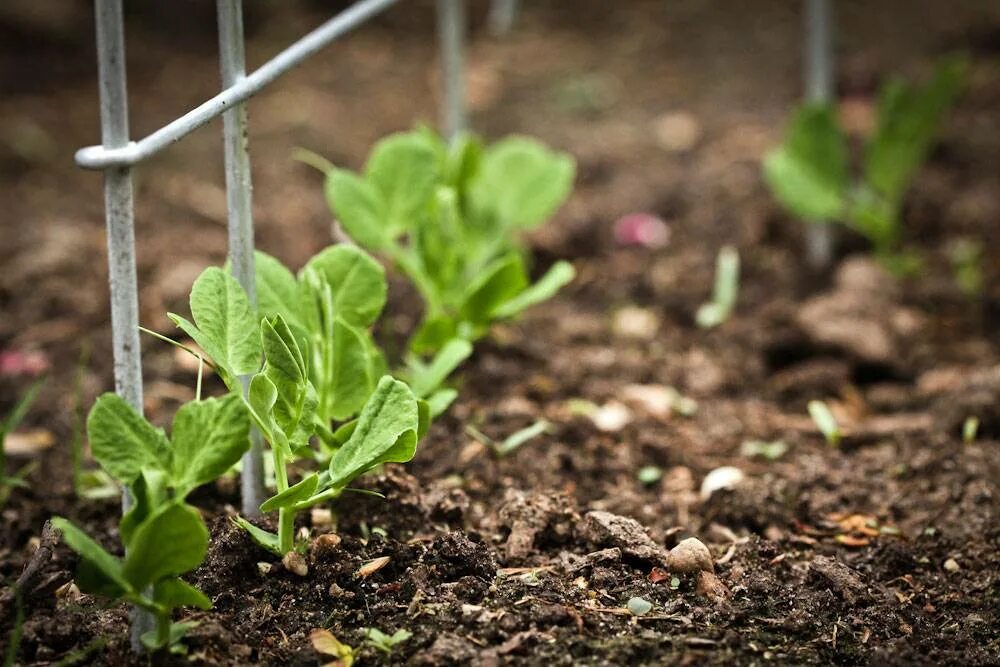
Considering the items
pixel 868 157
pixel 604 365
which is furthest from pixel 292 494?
pixel 868 157

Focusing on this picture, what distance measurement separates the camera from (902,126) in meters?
2.21

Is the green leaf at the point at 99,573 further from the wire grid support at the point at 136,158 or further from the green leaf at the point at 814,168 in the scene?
the green leaf at the point at 814,168

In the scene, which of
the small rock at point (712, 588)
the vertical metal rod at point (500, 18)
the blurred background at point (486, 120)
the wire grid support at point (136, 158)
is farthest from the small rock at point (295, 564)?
the vertical metal rod at point (500, 18)

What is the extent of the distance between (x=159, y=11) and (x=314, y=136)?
1.02m

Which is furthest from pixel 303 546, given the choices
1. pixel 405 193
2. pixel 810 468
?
pixel 810 468

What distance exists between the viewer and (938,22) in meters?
2.98

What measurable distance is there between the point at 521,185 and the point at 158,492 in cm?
103

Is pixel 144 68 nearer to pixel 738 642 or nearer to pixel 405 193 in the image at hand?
pixel 405 193

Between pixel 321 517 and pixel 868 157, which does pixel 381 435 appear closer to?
pixel 321 517

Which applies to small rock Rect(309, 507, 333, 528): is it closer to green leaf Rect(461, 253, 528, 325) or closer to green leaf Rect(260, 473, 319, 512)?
green leaf Rect(260, 473, 319, 512)

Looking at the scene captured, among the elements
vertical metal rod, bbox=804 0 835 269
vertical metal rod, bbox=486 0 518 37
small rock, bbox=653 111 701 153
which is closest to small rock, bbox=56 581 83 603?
vertical metal rod, bbox=804 0 835 269

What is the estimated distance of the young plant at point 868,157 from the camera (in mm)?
2191

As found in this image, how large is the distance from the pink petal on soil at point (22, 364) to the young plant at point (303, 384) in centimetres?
73

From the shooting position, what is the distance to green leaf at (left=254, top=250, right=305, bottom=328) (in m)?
1.39
